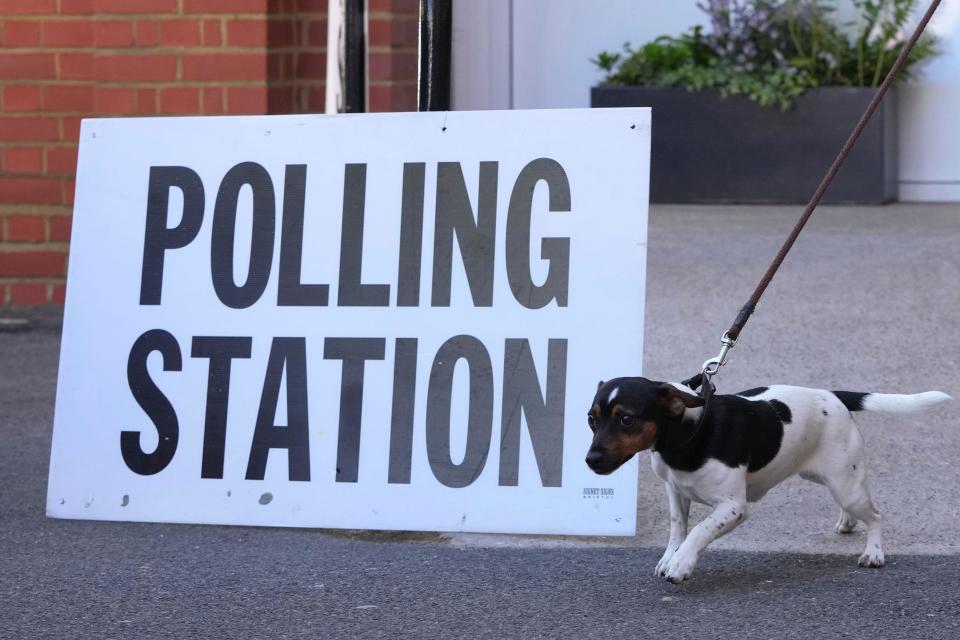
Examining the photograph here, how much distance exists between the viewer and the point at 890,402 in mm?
3803

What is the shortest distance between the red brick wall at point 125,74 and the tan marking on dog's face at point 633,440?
13.0 ft

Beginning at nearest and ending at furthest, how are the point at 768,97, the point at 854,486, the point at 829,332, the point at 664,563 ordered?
the point at 664,563 → the point at 854,486 → the point at 829,332 → the point at 768,97

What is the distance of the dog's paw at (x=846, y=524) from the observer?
4.02m

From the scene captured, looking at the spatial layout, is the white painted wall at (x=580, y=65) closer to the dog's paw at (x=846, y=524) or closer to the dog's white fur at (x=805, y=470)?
the dog's paw at (x=846, y=524)

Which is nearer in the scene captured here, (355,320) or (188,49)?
(355,320)

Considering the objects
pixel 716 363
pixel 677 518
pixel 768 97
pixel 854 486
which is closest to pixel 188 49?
pixel 768 97

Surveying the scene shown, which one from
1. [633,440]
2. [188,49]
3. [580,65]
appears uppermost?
[580,65]

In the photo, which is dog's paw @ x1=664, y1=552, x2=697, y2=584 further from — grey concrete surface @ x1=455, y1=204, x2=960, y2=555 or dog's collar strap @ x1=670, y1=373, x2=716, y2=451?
grey concrete surface @ x1=455, y1=204, x2=960, y2=555

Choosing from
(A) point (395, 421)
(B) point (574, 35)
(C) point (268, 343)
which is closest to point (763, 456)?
(A) point (395, 421)

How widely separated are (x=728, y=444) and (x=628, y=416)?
0.32 metres

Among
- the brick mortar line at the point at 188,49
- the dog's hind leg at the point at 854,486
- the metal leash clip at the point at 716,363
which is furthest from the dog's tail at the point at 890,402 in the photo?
the brick mortar line at the point at 188,49

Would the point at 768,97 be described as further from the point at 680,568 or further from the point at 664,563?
the point at 680,568

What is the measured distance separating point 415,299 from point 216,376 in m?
0.65

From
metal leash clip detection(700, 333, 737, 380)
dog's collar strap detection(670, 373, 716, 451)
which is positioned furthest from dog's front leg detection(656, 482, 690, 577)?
metal leash clip detection(700, 333, 737, 380)
